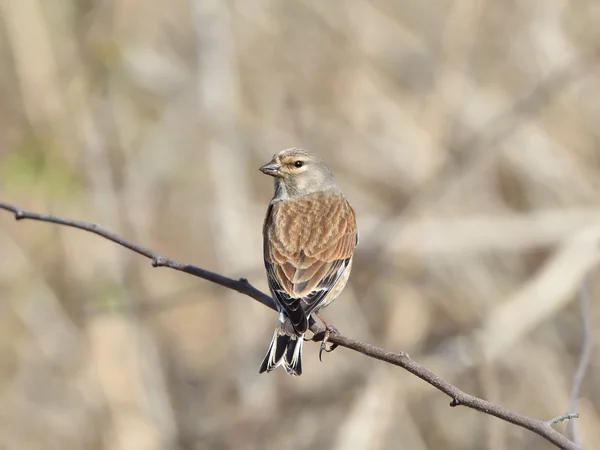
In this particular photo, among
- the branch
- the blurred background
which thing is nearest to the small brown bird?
the branch

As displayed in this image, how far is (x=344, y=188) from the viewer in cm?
699

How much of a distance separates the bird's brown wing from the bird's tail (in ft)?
0.14

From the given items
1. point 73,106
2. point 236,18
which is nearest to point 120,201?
point 73,106

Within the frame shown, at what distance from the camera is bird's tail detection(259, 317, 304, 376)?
3.31 meters

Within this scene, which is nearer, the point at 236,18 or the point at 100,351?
the point at 100,351

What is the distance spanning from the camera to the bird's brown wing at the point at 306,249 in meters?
3.61

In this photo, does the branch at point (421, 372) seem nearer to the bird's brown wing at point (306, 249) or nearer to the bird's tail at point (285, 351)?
the bird's tail at point (285, 351)

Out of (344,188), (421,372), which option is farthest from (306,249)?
(344,188)

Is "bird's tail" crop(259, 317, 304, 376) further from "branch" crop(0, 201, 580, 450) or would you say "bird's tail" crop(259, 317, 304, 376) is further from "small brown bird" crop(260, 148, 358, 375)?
"branch" crop(0, 201, 580, 450)

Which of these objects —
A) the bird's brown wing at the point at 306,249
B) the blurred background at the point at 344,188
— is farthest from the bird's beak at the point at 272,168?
the blurred background at the point at 344,188

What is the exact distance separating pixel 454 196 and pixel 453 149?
16.3 inches

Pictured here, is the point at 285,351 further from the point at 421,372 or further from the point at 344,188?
the point at 344,188

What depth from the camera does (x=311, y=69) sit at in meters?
7.12

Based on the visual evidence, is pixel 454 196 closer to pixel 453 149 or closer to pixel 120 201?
pixel 453 149
